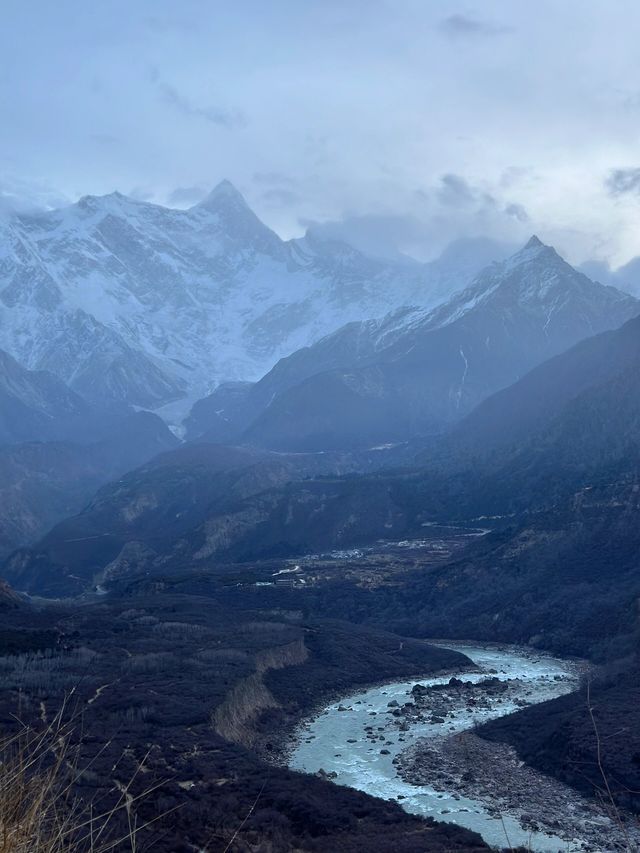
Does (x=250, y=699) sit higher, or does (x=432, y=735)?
(x=250, y=699)

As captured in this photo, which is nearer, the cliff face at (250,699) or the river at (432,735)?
the river at (432,735)

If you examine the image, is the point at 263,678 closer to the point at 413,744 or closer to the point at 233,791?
the point at 413,744

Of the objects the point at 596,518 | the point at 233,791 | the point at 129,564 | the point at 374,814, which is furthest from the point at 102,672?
the point at 129,564

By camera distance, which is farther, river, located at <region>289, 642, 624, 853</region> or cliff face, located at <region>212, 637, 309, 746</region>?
cliff face, located at <region>212, 637, 309, 746</region>

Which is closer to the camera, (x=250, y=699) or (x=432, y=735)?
(x=432, y=735)
